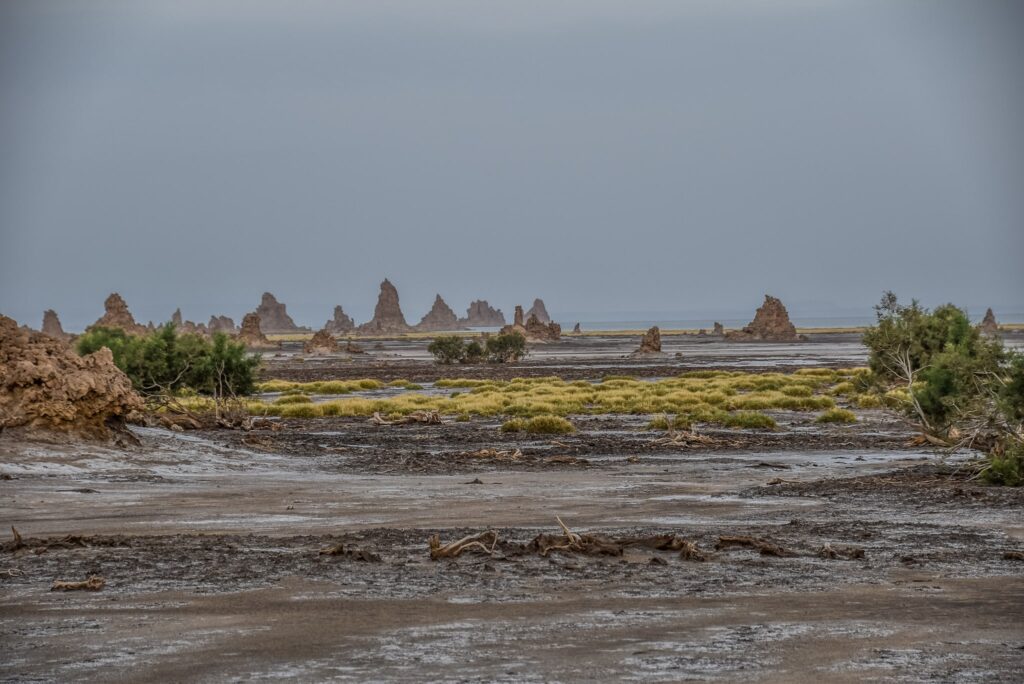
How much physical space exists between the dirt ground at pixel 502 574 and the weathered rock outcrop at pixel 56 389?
712mm

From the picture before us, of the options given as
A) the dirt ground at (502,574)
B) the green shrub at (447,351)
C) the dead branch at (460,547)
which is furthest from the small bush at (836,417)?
the green shrub at (447,351)

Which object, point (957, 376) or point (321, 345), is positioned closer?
point (957, 376)

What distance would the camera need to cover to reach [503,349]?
102 metres

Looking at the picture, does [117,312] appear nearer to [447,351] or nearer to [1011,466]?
[447,351]

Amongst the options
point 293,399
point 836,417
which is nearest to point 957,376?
point 836,417

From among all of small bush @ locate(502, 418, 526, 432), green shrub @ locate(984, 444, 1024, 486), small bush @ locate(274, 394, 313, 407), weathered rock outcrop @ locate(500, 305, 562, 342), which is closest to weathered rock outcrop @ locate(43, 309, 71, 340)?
weathered rock outcrop @ locate(500, 305, 562, 342)

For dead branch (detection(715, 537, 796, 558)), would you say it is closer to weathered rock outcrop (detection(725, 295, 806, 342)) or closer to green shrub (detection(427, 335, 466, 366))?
green shrub (detection(427, 335, 466, 366))

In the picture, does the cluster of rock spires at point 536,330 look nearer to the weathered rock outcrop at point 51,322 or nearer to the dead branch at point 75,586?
the weathered rock outcrop at point 51,322

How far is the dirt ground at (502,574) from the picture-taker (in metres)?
9.66

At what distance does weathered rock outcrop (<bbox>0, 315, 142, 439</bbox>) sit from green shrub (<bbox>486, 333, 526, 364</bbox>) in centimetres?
7318

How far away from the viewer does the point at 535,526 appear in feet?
58.0

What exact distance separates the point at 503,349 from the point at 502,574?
8805cm

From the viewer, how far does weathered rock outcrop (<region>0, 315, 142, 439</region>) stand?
25.4 metres

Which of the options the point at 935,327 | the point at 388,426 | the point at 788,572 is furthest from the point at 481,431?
the point at 788,572
